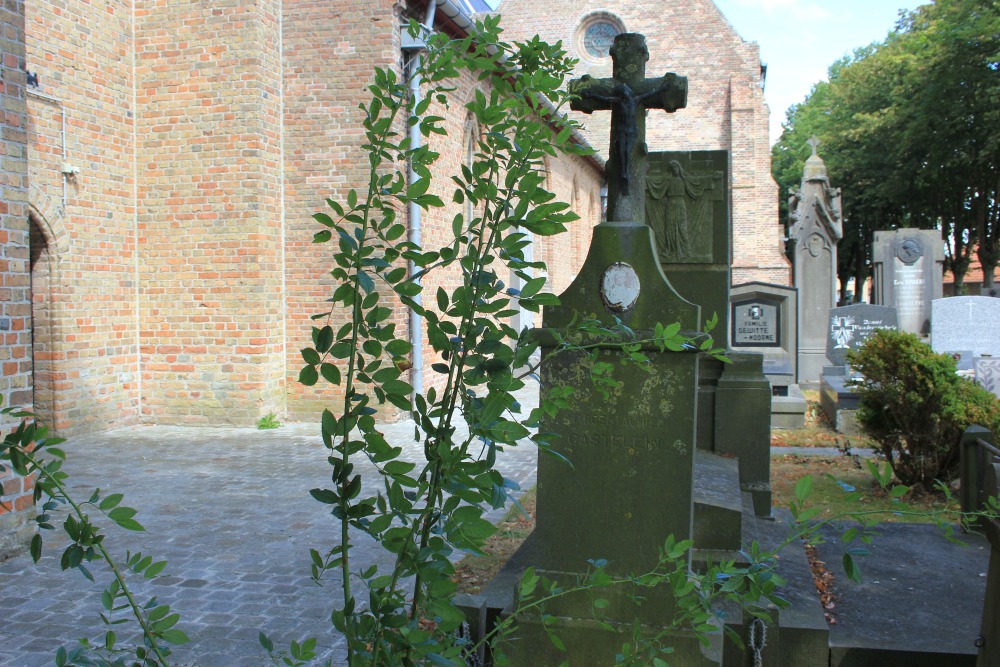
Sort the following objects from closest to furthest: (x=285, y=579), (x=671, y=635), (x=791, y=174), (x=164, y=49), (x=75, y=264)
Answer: (x=671, y=635) < (x=285, y=579) < (x=75, y=264) < (x=164, y=49) < (x=791, y=174)

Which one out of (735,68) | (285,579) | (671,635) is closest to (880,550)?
(671,635)

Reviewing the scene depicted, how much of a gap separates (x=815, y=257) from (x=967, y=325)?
4840 mm

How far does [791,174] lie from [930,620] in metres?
51.4

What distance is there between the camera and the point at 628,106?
4156mm

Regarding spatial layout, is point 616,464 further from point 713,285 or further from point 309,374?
point 713,285

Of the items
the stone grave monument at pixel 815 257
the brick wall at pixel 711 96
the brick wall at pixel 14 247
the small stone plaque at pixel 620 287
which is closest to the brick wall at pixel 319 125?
the brick wall at pixel 14 247

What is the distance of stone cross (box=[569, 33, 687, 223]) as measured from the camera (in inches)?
160

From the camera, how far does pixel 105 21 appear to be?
1070 cm

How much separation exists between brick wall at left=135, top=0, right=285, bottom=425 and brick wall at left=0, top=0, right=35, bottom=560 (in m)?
5.16

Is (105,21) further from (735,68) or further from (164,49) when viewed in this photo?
(735,68)

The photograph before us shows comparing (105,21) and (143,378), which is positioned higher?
(105,21)

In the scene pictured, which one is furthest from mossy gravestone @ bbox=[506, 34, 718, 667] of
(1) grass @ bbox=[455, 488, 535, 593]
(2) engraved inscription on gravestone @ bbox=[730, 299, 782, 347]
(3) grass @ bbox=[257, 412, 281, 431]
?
(2) engraved inscription on gravestone @ bbox=[730, 299, 782, 347]

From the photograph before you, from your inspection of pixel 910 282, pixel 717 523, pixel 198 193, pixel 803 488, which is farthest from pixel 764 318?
pixel 803 488

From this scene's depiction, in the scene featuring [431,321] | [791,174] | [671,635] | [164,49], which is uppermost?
[791,174]
